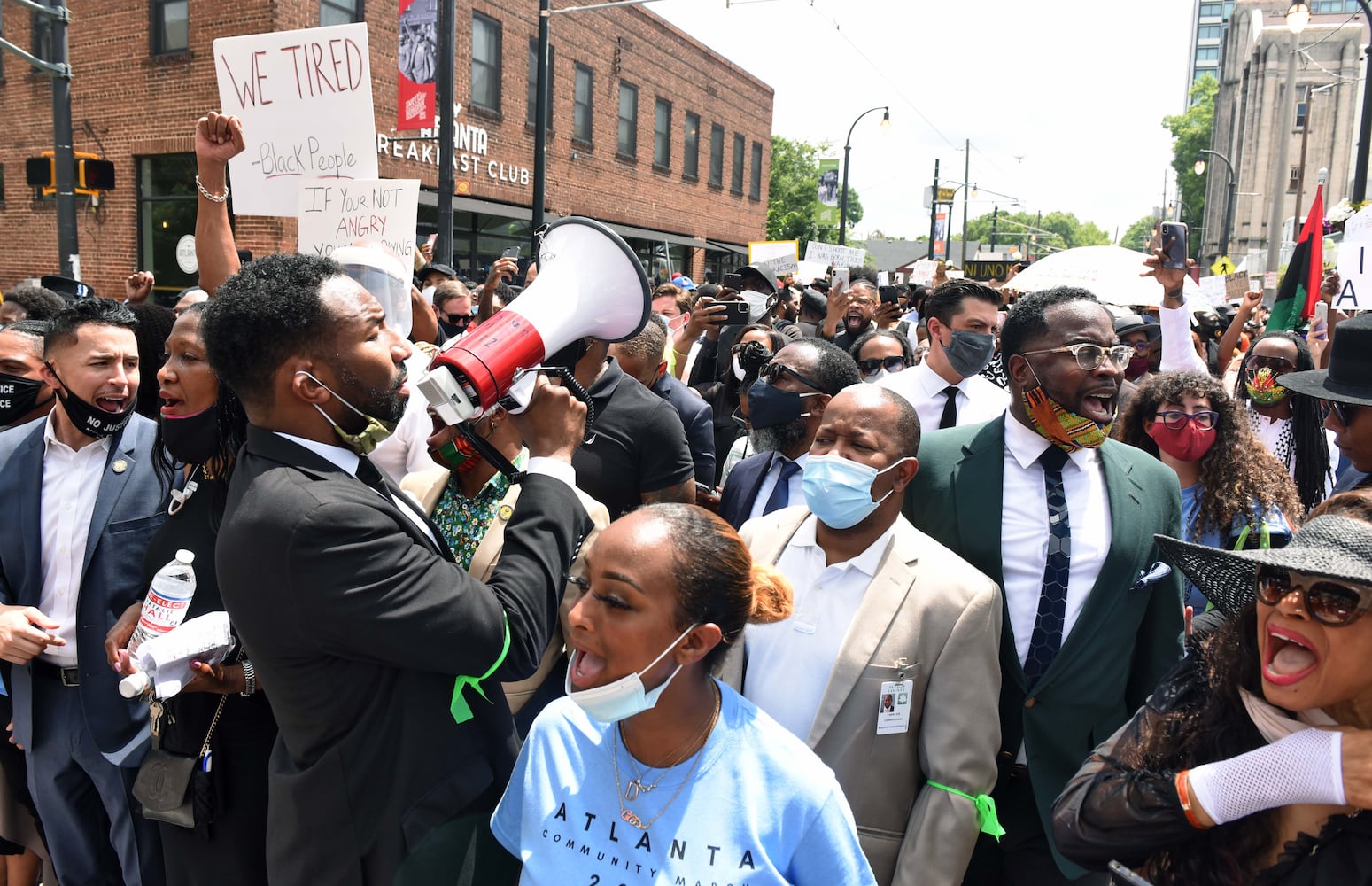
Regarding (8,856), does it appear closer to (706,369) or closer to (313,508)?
(313,508)

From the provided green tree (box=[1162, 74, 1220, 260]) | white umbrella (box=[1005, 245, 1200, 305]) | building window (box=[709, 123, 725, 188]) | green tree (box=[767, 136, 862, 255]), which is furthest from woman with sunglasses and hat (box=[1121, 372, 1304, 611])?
green tree (box=[1162, 74, 1220, 260])

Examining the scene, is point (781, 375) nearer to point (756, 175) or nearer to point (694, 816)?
point (694, 816)

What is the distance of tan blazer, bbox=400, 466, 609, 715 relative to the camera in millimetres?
2498

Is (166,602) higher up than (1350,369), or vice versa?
(1350,369)

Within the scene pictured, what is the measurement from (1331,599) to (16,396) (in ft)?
14.1

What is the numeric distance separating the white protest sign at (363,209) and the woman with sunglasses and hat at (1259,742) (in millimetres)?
4435

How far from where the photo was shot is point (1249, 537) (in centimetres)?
364

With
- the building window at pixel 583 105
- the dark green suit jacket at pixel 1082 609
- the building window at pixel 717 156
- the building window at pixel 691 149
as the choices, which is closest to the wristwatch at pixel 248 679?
the dark green suit jacket at pixel 1082 609

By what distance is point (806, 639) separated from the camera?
8.05 ft

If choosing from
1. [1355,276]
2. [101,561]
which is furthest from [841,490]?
[1355,276]

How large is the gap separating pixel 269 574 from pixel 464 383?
0.54 metres

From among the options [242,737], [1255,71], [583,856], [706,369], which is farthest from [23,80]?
[1255,71]

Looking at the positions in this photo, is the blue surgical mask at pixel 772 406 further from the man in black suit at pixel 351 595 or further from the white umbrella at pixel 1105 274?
the white umbrella at pixel 1105 274

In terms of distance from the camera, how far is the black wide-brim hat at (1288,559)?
1.52 m
